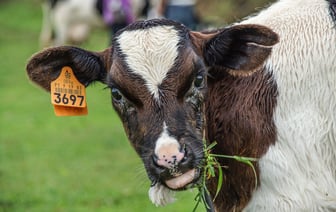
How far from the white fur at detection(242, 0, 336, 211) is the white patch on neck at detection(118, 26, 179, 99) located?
70 centimetres

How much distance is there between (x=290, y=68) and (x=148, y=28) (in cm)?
87

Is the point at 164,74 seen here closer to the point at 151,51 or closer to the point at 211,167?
the point at 151,51

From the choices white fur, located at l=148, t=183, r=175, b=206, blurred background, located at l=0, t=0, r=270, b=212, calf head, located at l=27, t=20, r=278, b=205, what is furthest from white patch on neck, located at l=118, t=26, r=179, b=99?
white fur, located at l=148, t=183, r=175, b=206

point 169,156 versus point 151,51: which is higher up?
point 151,51

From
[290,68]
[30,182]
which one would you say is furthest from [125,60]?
[30,182]

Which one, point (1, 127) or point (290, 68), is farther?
point (1, 127)

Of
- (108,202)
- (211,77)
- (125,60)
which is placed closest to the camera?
(125,60)

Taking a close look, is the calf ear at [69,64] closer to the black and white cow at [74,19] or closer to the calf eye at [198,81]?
the calf eye at [198,81]

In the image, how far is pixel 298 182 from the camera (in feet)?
16.9

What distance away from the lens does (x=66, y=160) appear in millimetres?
11195

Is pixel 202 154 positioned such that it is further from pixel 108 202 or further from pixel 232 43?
pixel 108 202

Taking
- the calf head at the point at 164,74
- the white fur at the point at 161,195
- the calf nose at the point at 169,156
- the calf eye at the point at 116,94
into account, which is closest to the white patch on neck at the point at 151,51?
the calf head at the point at 164,74

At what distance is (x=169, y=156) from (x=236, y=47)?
98 centimetres

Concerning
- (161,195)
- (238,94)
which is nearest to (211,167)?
(161,195)
